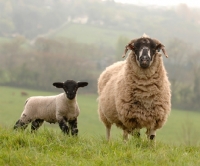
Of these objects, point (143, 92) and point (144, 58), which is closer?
point (144, 58)

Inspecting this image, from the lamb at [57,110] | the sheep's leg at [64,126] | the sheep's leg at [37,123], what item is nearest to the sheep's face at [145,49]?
the lamb at [57,110]

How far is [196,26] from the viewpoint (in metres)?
155

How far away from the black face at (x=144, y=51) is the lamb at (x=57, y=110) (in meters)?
1.39

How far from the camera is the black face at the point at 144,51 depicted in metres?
7.80

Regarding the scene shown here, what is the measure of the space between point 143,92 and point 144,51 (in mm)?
846

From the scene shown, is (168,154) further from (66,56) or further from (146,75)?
Answer: (66,56)

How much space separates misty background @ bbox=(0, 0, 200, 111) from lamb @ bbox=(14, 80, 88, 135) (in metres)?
51.7

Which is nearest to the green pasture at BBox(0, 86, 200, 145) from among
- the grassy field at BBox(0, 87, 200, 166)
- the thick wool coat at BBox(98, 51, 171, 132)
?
the thick wool coat at BBox(98, 51, 171, 132)

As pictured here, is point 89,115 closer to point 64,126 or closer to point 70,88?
point 70,88

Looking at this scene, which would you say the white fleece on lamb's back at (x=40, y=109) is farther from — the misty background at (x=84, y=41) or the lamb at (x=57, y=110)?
the misty background at (x=84, y=41)

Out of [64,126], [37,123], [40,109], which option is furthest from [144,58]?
[37,123]

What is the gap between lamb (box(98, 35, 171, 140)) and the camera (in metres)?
7.84

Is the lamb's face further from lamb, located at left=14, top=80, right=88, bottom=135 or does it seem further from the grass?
the grass

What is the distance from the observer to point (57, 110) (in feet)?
27.0
